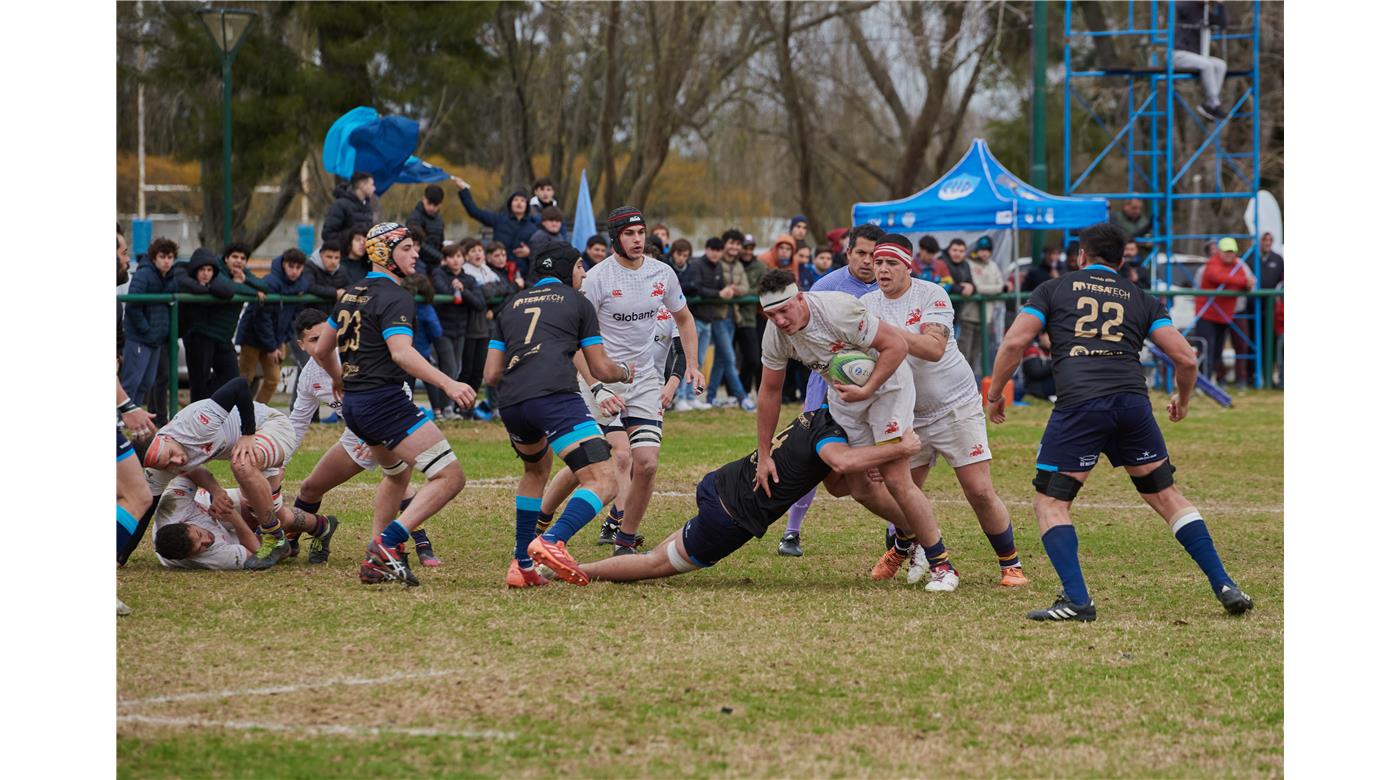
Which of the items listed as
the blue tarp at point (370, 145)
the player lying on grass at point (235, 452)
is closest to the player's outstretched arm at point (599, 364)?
the player lying on grass at point (235, 452)

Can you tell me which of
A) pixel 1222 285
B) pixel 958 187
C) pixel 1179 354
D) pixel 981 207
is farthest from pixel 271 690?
pixel 1222 285

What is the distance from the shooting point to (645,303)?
10.2 meters

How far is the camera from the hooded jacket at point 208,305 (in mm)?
16016

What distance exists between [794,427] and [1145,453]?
1733mm

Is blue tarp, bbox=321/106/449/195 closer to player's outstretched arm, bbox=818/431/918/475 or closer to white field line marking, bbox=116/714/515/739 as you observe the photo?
Result: player's outstretched arm, bbox=818/431/918/475

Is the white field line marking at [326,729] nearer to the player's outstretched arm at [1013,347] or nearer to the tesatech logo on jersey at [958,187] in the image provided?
the player's outstretched arm at [1013,347]

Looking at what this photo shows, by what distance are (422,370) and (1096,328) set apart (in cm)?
320

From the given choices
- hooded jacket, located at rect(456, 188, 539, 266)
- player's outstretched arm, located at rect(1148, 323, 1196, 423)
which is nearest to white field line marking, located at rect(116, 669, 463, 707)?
player's outstretched arm, located at rect(1148, 323, 1196, 423)

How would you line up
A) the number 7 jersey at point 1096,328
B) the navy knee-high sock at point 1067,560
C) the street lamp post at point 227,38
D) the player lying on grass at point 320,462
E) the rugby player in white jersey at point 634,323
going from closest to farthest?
the navy knee-high sock at point 1067,560 < the number 7 jersey at point 1096,328 < the player lying on grass at point 320,462 < the rugby player in white jersey at point 634,323 < the street lamp post at point 227,38

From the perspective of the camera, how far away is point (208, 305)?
16.1m

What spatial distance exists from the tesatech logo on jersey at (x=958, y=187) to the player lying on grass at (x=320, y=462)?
1374cm

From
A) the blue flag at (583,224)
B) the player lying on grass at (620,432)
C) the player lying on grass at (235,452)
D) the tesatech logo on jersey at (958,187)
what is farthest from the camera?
the tesatech logo on jersey at (958,187)

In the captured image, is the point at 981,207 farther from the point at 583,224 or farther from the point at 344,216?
the point at 344,216

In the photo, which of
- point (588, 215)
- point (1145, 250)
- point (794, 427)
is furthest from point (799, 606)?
point (1145, 250)
